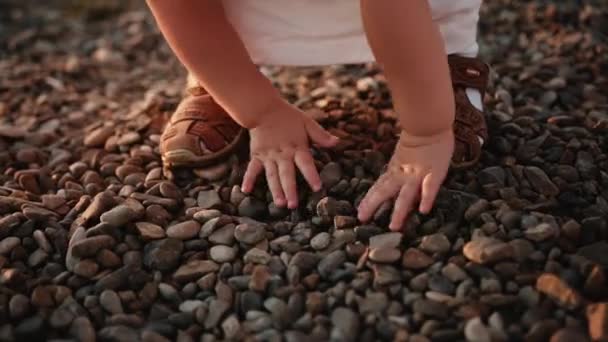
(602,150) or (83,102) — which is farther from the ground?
(83,102)

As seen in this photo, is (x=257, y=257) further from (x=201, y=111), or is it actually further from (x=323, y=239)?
(x=201, y=111)

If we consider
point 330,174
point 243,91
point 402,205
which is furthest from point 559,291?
point 243,91

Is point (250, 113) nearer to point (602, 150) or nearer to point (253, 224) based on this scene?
point (253, 224)

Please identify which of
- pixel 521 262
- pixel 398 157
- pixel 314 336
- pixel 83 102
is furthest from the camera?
pixel 83 102

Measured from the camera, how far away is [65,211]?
1.74 metres

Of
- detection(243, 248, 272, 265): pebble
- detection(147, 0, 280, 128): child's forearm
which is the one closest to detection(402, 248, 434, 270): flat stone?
detection(243, 248, 272, 265): pebble

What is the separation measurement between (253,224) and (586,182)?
26.0 inches

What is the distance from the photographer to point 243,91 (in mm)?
1783

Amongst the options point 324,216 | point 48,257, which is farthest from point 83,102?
point 324,216

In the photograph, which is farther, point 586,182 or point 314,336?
point 586,182

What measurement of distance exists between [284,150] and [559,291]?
0.65 meters

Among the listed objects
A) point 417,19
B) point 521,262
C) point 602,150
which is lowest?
point 602,150

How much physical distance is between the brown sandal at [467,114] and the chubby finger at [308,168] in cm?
28

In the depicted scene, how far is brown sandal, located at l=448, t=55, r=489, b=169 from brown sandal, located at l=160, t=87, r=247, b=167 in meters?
0.47
